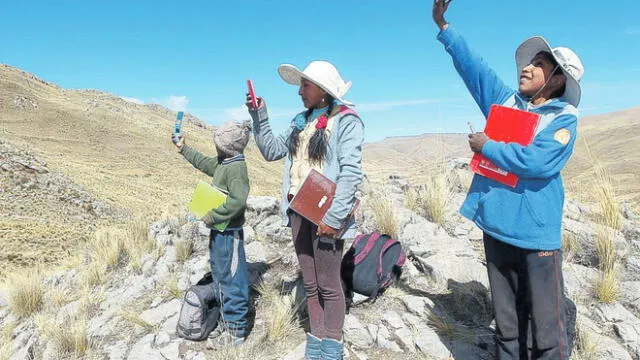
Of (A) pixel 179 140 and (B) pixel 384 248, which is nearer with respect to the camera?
(A) pixel 179 140

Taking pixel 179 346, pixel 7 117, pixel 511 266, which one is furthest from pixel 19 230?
pixel 7 117

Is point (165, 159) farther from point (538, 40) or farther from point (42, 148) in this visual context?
point (538, 40)

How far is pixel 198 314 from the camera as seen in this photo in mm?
3502

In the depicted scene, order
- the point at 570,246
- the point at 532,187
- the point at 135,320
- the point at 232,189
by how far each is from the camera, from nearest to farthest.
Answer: the point at 532,187, the point at 232,189, the point at 135,320, the point at 570,246

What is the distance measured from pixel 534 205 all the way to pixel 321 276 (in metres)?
1.40

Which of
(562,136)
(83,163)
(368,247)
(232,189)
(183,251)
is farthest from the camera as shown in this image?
(83,163)

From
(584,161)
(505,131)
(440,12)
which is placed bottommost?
(584,161)

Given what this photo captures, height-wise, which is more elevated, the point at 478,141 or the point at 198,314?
the point at 478,141

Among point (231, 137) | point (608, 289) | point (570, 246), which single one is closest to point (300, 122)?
point (231, 137)

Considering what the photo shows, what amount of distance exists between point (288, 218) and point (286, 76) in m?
1.01

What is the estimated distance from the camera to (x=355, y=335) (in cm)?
346

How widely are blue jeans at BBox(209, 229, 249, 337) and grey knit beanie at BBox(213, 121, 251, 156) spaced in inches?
25.8

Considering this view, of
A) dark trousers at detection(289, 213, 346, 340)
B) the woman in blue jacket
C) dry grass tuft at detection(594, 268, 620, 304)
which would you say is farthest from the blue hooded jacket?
dry grass tuft at detection(594, 268, 620, 304)

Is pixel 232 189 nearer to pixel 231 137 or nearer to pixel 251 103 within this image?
pixel 231 137
